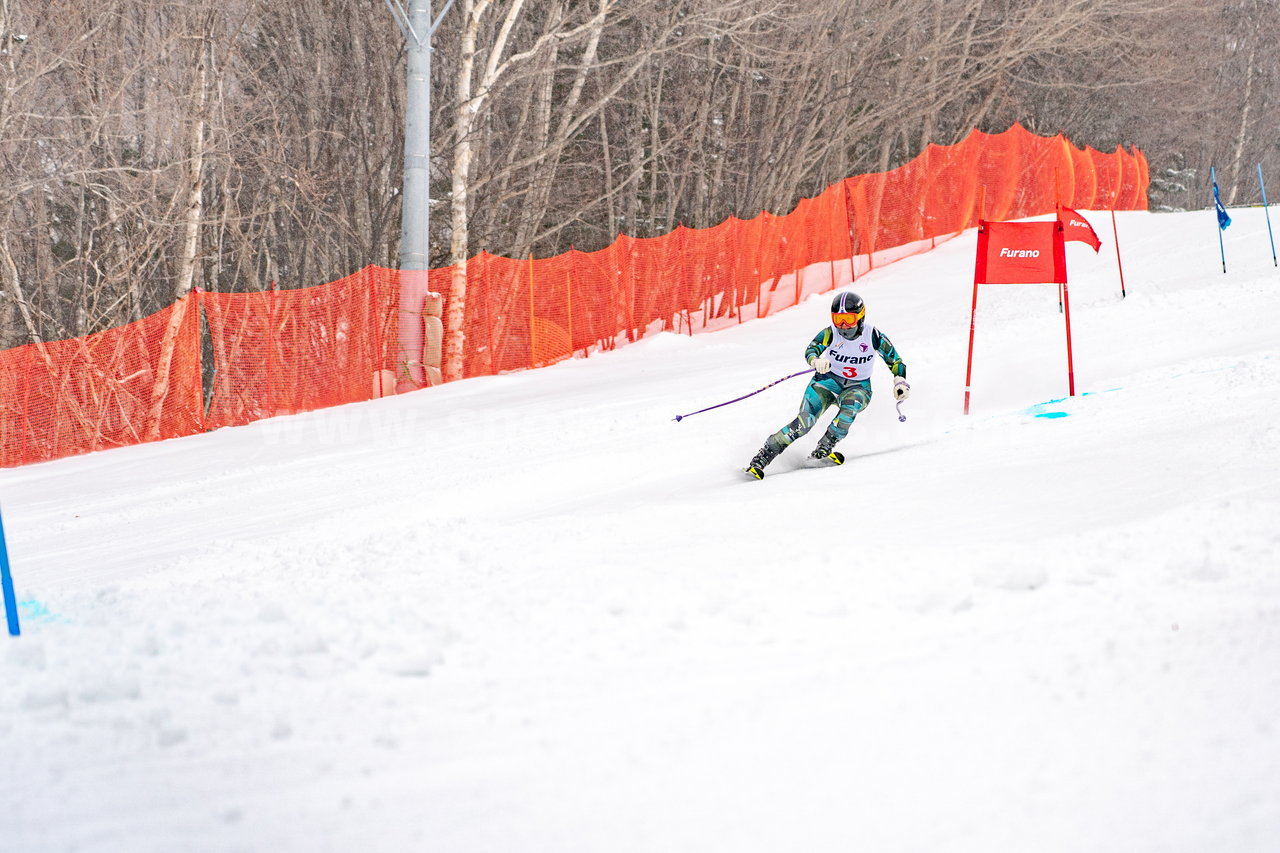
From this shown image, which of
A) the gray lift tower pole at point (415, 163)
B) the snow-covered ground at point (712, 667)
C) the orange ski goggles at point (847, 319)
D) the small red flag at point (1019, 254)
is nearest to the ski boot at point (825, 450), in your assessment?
the snow-covered ground at point (712, 667)

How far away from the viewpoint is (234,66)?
795 inches

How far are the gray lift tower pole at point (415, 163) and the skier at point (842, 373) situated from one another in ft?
24.2

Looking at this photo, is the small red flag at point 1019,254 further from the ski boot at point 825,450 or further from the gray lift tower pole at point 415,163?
the gray lift tower pole at point 415,163

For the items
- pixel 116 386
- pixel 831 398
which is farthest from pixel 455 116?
pixel 831 398

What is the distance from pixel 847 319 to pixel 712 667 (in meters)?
5.32

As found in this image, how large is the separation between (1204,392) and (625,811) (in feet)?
22.7

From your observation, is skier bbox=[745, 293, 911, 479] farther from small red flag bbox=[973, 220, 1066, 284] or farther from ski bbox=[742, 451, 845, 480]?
small red flag bbox=[973, 220, 1066, 284]

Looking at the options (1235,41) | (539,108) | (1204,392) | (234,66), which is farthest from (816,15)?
(1235,41)

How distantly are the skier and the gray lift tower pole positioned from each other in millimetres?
7374

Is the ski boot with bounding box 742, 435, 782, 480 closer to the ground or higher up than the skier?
closer to the ground

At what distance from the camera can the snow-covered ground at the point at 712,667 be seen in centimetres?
293

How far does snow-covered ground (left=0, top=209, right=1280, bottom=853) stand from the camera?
2.93 m

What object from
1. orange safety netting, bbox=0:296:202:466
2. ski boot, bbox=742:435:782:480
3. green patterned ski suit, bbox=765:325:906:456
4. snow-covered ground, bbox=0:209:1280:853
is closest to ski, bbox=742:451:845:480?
ski boot, bbox=742:435:782:480

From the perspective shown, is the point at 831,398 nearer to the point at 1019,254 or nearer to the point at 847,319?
the point at 847,319
